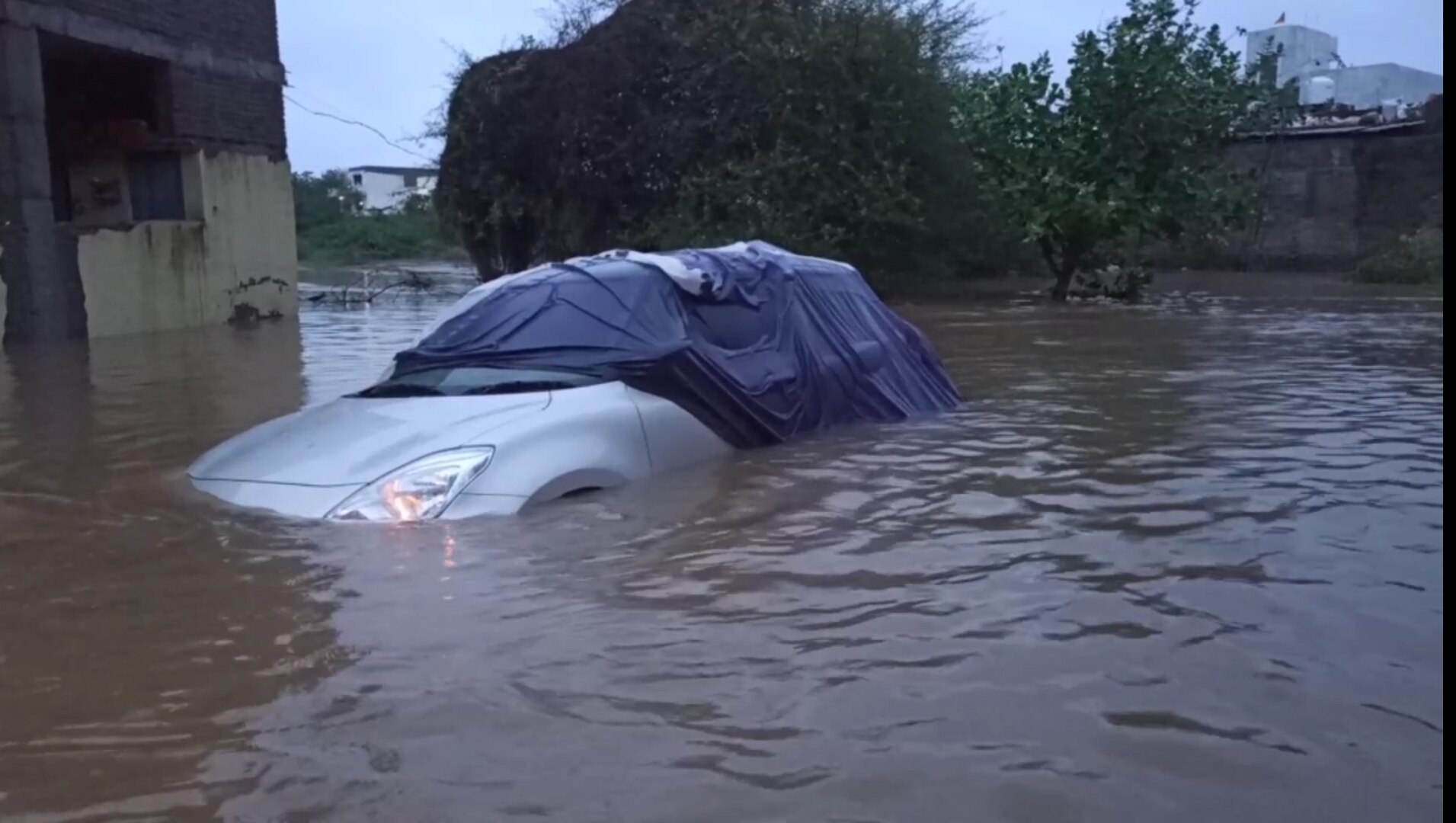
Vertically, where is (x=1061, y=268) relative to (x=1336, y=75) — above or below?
below

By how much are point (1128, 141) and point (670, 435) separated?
1928 centimetres

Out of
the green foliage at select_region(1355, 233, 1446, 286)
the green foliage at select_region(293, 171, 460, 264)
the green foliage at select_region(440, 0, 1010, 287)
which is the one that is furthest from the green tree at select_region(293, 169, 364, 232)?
the green foliage at select_region(1355, 233, 1446, 286)

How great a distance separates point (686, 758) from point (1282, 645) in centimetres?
188

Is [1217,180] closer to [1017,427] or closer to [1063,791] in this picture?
[1017,427]

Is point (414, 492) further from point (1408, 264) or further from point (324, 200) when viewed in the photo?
point (324, 200)

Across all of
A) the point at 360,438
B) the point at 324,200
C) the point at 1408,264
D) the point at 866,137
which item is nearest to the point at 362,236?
the point at 324,200

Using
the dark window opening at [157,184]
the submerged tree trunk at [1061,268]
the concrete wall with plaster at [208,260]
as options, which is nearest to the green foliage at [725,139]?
the submerged tree trunk at [1061,268]

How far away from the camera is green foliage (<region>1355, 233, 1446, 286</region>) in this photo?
26484 mm

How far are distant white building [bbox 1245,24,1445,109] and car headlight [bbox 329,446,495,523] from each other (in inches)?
1737

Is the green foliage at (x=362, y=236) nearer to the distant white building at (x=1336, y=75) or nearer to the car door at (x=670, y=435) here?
the distant white building at (x=1336, y=75)

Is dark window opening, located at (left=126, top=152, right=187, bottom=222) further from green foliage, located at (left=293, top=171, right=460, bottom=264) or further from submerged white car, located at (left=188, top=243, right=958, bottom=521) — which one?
green foliage, located at (left=293, top=171, right=460, bottom=264)

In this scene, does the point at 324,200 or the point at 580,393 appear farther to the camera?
the point at 324,200

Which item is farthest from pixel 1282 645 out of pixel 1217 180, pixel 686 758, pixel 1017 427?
pixel 1217 180

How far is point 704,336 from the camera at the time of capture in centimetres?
728
